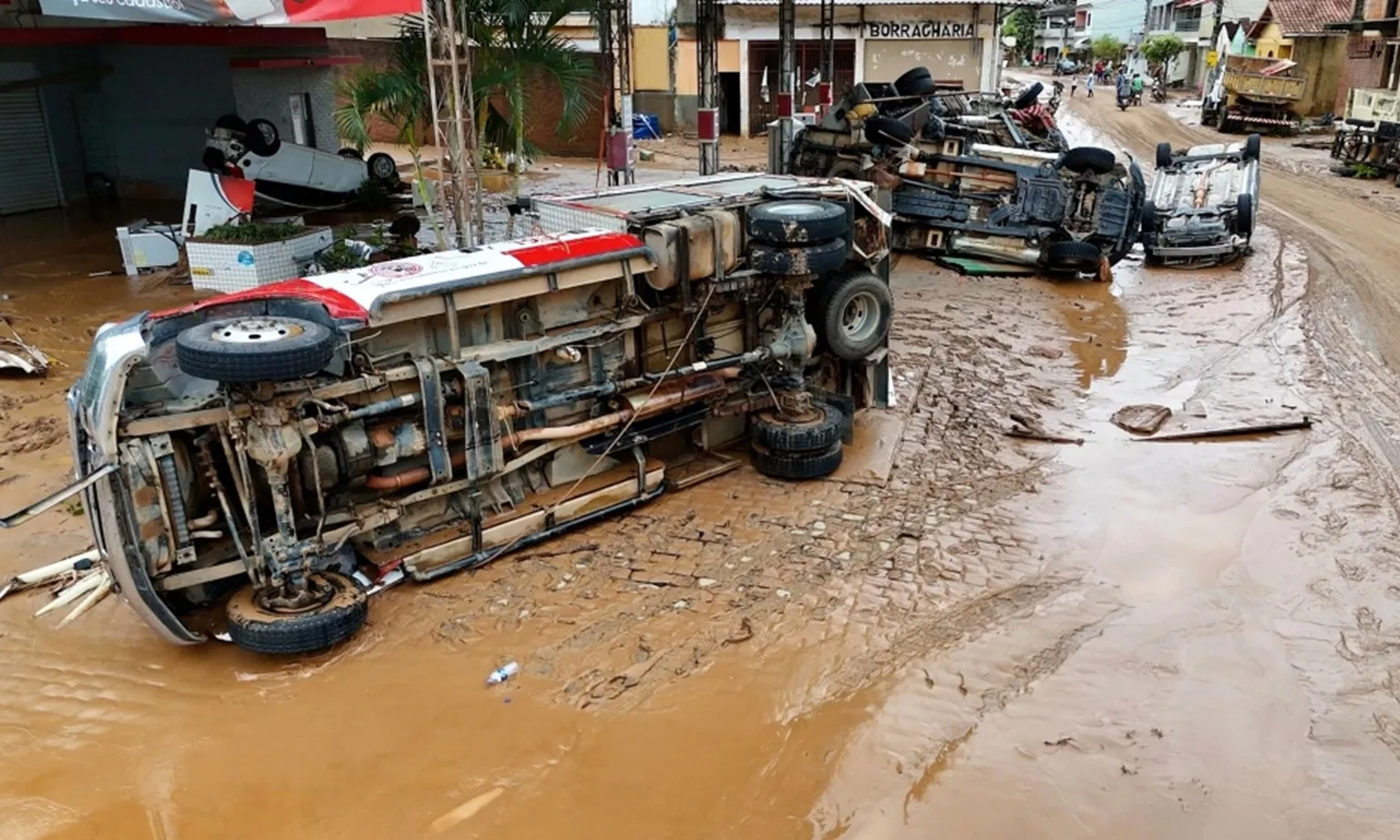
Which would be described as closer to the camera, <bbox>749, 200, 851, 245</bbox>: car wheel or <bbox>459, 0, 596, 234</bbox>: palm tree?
<bbox>749, 200, 851, 245</bbox>: car wheel

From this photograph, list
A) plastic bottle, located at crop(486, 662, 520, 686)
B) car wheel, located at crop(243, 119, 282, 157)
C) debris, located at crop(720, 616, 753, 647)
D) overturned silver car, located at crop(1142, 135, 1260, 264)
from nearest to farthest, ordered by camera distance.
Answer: plastic bottle, located at crop(486, 662, 520, 686)
debris, located at crop(720, 616, 753, 647)
overturned silver car, located at crop(1142, 135, 1260, 264)
car wheel, located at crop(243, 119, 282, 157)

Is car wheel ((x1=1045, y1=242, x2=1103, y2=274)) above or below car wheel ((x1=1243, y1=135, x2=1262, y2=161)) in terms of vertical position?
below

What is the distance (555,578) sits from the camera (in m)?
6.34

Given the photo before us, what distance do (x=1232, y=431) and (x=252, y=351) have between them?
768cm

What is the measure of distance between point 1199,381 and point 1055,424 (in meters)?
2.13

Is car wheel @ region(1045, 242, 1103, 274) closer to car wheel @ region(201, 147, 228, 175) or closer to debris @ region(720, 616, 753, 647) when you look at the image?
debris @ region(720, 616, 753, 647)

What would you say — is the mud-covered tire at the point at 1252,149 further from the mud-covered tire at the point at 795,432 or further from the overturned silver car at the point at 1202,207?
the mud-covered tire at the point at 795,432

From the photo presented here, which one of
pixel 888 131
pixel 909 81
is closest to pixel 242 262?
pixel 888 131

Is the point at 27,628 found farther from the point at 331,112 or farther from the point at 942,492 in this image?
the point at 331,112

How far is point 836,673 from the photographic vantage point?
5457 mm

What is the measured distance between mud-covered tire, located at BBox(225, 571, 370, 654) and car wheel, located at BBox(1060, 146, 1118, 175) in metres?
11.5

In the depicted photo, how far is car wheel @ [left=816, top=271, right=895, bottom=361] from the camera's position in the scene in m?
8.27

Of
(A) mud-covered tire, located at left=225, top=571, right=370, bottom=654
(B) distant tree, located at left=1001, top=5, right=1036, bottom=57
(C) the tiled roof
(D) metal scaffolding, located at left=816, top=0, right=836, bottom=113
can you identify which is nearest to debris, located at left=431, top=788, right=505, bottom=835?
(A) mud-covered tire, located at left=225, top=571, right=370, bottom=654

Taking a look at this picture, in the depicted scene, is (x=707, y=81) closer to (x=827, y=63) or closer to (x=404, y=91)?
(x=404, y=91)
